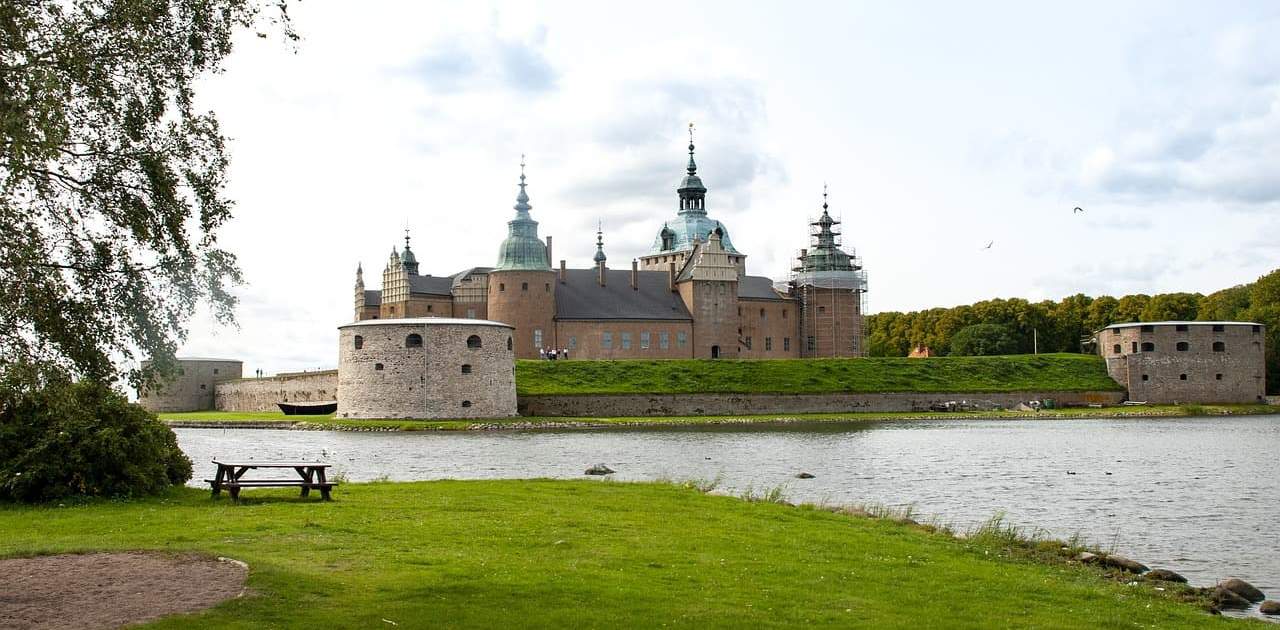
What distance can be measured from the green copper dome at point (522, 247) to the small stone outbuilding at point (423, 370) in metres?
10.8

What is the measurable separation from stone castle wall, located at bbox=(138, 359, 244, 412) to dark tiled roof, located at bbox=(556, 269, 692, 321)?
19.3 meters

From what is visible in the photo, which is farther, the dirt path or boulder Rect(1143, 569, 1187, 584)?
boulder Rect(1143, 569, 1187, 584)

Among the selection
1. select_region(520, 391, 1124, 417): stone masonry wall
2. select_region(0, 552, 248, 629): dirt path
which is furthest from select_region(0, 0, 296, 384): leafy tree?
select_region(520, 391, 1124, 417): stone masonry wall

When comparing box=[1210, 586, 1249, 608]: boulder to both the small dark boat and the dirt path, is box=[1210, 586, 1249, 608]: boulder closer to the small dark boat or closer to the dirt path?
the dirt path

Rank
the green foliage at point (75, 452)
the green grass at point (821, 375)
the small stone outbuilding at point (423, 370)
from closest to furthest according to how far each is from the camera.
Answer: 1. the green foliage at point (75, 452)
2. the small stone outbuilding at point (423, 370)
3. the green grass at point (821, 375)

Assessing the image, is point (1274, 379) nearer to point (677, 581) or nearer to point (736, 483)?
point (736, 483)

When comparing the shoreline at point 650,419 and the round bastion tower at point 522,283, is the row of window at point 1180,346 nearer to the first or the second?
the shoreline at point 650,419

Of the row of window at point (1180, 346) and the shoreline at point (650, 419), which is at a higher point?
the row of window at point (1180, 346)

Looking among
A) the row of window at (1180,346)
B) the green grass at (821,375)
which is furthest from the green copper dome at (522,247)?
the row of window at (1180,346)

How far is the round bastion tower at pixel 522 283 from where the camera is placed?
184 feet

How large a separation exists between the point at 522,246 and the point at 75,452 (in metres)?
42.1

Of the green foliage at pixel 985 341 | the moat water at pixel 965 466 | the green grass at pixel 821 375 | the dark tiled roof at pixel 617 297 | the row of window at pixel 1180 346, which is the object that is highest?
the dark tiled roof at pixel 617 297

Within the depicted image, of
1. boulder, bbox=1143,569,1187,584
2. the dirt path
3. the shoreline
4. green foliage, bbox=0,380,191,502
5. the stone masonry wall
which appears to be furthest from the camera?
the stone masonry wall

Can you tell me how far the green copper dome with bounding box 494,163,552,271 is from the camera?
184ft
